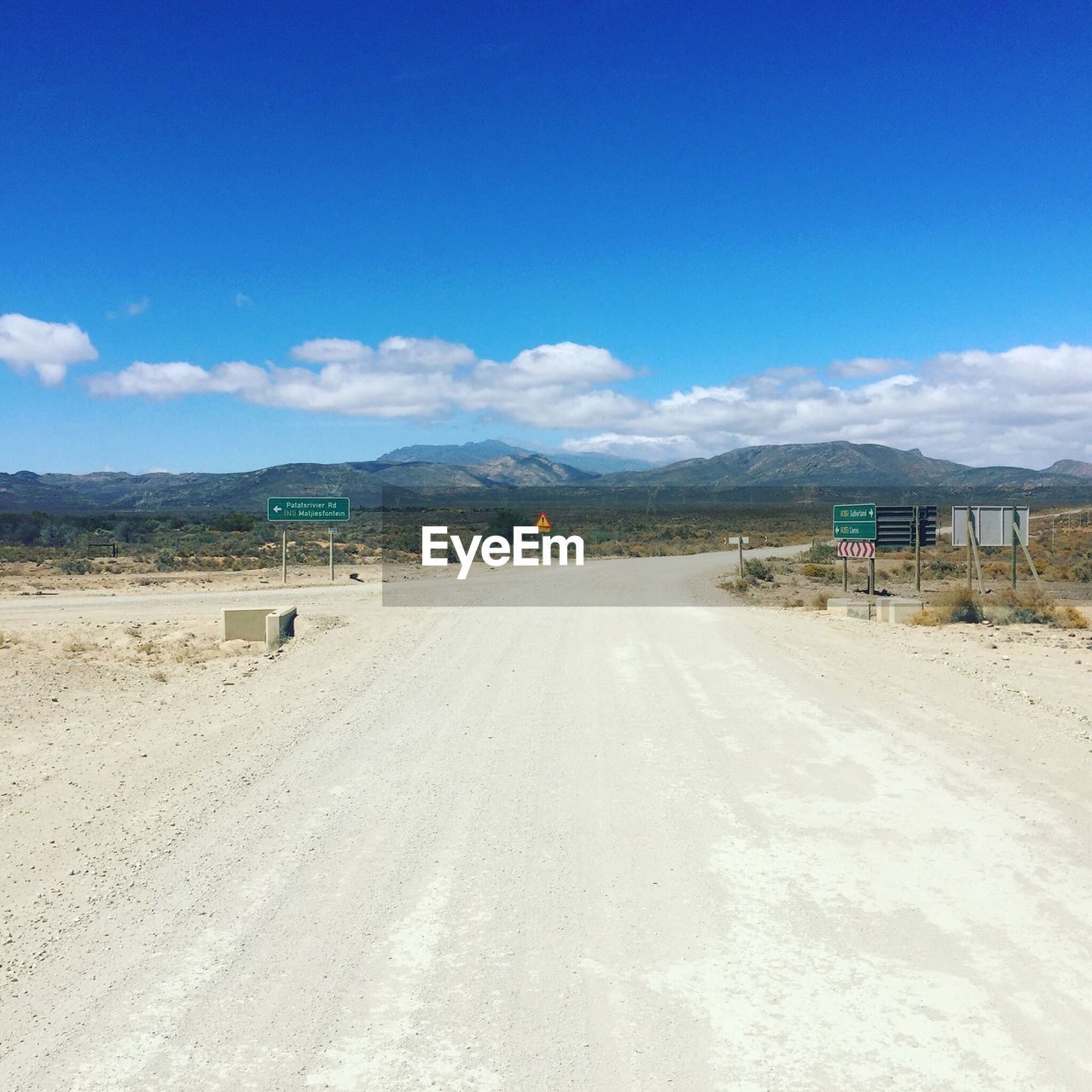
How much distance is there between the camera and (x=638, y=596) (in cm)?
Answer: 2405

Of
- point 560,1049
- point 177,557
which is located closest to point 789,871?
point 560,1049

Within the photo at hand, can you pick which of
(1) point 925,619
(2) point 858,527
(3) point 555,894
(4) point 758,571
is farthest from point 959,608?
(3) point 555,894

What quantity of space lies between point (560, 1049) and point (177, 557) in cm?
3916

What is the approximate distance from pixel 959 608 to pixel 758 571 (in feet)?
42.8

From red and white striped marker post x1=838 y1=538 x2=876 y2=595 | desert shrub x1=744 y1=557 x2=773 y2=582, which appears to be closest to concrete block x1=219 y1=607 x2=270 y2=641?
red and white striped marker post x1=838 y1=538 x2=876 y2=595

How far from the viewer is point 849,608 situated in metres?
20.8

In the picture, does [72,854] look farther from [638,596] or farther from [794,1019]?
[638,596]

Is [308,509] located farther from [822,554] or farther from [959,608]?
[822,554]

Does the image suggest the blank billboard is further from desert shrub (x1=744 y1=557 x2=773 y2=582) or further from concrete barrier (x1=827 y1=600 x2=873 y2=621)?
desert shrub (x1=744 y1=557 x2=773 y2=582)

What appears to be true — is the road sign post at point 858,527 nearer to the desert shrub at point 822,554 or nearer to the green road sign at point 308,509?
the desert shrub at point 822,554

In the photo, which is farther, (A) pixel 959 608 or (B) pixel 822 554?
(B) pixel 822 554

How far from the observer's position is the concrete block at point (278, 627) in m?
16.7

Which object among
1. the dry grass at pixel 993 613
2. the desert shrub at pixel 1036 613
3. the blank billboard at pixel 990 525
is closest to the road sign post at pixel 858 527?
the blank billboard at pixel 990 525

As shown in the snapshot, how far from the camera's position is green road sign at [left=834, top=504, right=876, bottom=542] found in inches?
952
